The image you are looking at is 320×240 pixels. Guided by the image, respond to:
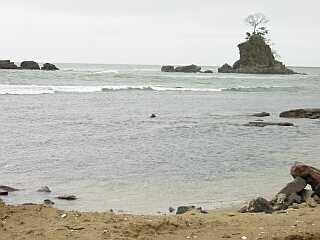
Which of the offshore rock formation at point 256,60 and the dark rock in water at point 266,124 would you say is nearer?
the dark rock in water at point 266,124

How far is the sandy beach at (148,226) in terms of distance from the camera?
22.9 ft

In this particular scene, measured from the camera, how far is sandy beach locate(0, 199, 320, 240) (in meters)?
6.96

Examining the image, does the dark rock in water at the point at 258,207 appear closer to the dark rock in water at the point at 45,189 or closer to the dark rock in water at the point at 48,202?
the dark rock in water at the point at 48,202

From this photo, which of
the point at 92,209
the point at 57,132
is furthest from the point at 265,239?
the point at 57,132

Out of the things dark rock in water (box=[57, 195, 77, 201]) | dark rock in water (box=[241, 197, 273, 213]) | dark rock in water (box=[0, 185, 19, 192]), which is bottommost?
dark rock in water (box=[57, 195, 77, 201])

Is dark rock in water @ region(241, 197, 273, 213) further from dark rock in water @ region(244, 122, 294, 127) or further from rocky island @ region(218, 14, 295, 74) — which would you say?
rocky island @ region(218, 14, 295, 74)

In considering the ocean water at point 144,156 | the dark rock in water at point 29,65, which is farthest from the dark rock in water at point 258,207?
the dark rock in water at point 29,65

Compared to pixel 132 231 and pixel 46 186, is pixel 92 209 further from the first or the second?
pixel 132 231

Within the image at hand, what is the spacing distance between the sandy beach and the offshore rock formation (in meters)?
106

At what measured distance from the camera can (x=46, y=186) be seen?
12.4 m

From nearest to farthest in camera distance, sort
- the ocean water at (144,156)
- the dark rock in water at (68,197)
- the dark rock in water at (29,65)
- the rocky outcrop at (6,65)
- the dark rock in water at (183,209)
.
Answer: the dark rock in water at (183,209) → the dark rock in water at (68,197) → the ocean water at (144,156) → the rocky outcrop at (6,65) → the dark rock in water at (29,65)

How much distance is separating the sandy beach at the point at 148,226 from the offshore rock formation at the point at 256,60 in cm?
10552

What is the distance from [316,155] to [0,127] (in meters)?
13.0

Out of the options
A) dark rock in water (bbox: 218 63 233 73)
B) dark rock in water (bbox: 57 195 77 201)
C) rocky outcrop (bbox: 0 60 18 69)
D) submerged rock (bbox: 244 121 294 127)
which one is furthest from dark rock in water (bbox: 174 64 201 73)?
dark rock in water (bbox: 57 195 77 201)
